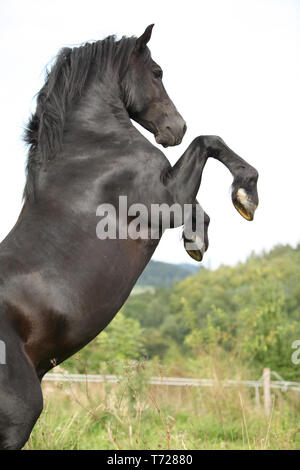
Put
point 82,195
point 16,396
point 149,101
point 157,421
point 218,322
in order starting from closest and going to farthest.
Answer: point 16,396
point 82,195
point 149,101
point 157,421
point 218,322

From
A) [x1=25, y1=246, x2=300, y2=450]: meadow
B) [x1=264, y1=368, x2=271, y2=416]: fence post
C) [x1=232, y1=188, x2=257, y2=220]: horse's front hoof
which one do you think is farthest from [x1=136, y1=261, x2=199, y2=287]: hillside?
[x1=232, y1=188, x2=257, y2=220]: horse's front hoof

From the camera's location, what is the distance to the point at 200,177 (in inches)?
140

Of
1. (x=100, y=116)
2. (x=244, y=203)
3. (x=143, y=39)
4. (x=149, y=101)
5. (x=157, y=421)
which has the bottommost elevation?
(x=157, y=421)

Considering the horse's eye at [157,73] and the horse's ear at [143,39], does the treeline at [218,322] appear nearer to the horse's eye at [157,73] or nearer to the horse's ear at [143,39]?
the horse's eye at [157,73]

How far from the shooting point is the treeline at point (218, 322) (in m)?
15.6

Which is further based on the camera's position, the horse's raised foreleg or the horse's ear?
the horse's ear

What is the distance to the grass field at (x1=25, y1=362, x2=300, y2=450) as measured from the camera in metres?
6.80

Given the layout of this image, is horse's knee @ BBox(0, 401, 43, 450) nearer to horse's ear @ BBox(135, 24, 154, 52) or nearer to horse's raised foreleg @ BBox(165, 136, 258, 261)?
horse's raised foreleg @ BBox(165, 136, 258, 261)

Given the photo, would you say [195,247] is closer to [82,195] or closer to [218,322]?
[82,195]

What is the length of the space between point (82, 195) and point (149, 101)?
0.89m

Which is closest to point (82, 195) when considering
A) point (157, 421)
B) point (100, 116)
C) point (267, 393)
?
point (100, 116)

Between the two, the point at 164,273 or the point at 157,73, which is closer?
the point at 157,73

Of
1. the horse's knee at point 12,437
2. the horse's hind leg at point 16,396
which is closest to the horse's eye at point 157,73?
the horse's hind leg at point 16,396
